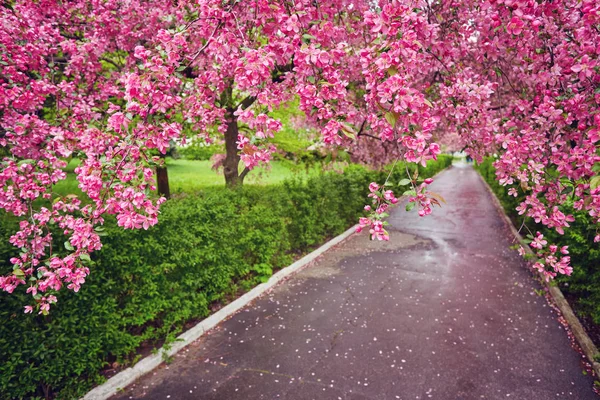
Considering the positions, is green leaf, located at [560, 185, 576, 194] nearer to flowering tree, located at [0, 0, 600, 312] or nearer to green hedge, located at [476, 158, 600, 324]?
flowering tree, located at [0, 0, 600, 312]

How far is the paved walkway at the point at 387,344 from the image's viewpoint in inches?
170

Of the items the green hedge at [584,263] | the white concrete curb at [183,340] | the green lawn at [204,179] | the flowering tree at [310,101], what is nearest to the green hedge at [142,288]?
the white concrete curb at [183,340]

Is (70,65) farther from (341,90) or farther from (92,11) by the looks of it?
(341,90)

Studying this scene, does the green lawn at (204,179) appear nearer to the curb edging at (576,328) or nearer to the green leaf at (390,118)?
the green leaf at (390,118)

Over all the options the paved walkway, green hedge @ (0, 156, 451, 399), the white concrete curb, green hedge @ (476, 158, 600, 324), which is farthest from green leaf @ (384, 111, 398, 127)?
green hedge @ (476, 158, 600, 324)

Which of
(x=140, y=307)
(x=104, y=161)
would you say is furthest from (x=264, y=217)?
(x=104, y=161)

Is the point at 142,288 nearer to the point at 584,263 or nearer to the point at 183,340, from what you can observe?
the point at 183,340

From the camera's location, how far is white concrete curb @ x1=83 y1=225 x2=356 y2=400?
423 centimetres

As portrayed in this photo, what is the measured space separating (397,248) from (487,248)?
2.65 meters

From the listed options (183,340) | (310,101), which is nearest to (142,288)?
(183,340)

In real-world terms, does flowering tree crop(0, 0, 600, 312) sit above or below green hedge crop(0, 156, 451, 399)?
above

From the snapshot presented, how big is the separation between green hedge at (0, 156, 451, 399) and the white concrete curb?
0.44ft

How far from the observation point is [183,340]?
514 centimetres

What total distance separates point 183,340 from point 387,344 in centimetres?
297
